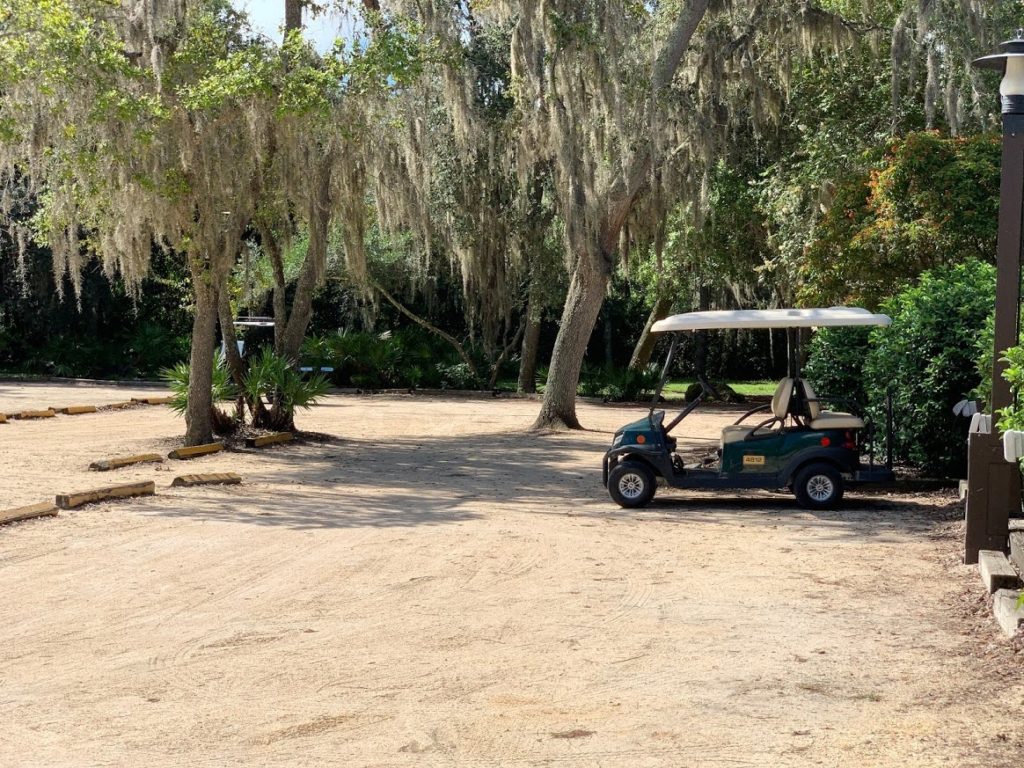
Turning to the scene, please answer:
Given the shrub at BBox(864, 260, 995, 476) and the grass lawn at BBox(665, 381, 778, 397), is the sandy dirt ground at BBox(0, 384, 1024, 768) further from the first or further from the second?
the grass lawn at BBox(665, 381, 778, 397)

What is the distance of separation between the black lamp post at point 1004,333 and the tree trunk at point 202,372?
1060 cm

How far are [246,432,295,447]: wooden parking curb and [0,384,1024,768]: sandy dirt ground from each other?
437 centimetres

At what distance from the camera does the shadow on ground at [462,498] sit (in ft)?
35.6

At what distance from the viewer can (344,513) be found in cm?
1120

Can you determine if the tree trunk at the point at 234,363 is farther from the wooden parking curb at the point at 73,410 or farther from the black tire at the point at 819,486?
the black tire at the point at 819,486

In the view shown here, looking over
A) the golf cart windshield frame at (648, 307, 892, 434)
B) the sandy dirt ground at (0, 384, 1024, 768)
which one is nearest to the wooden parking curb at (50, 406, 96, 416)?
the sandy dirt ground at (0, 384, 1024, 768)

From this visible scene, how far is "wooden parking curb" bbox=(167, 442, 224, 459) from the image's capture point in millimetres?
15617

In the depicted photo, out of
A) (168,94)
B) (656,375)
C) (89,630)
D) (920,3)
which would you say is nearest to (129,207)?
(168,94)

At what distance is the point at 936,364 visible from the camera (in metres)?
11.5

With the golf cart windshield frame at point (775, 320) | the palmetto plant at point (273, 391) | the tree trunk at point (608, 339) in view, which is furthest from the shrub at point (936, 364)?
the tree trunk at point (608, 339)

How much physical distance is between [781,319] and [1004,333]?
3.19 metres

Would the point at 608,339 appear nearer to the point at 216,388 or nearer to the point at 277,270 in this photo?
the point at 277,270

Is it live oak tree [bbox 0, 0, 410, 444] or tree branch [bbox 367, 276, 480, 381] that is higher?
live oak tree [bbox 0, 0, 410, 444]

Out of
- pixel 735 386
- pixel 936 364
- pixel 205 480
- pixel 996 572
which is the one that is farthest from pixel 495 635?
pixel 735 386
